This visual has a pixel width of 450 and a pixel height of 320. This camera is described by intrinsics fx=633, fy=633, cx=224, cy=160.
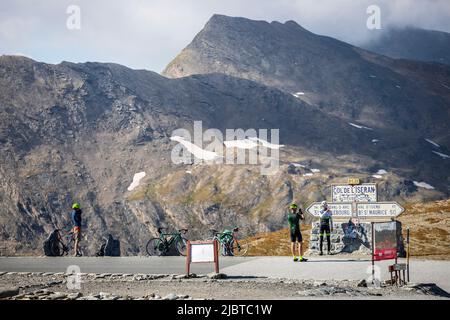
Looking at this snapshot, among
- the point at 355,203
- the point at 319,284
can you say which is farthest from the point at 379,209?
the point at 319,284

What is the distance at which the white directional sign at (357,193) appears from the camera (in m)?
31.9

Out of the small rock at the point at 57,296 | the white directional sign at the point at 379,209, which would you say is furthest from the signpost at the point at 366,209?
the small rock at the point at 57,296

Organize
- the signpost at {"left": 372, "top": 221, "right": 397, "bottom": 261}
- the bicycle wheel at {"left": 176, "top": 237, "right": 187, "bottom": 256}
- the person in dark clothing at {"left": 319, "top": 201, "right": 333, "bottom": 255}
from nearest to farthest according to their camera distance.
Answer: the signpost at {"left": 372, "top": 221, "right": 397, "bottom": 261}
the person in dark clothing at {"left": 319, "top": 201, "right": 333, "bottom": 255}
the bicycle wheel at {"left": 176, "top": 237, "right": 187, "bottom": 256}

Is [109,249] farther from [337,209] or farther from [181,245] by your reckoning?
[337,209]

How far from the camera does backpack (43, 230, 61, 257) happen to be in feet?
113

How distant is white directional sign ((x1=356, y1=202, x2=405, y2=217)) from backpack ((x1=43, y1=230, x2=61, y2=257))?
16372mm

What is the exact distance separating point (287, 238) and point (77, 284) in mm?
27998

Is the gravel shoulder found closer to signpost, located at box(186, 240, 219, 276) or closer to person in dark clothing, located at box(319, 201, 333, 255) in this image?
signpost, located at box(186, 240, 219, 276)

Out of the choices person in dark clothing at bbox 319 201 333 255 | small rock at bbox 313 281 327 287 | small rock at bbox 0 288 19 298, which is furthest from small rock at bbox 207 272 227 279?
person in dark clothing at bbox 319 201 333 255

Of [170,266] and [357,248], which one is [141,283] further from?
[357,248]

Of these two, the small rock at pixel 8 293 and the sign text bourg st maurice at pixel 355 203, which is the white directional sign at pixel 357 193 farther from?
the small rock at pixel 8 293
